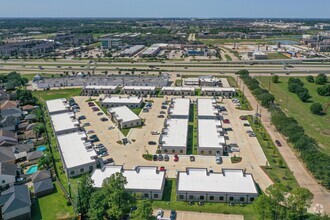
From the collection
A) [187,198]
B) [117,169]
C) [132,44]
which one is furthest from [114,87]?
[132,44]

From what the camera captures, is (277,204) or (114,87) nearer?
(277,204)

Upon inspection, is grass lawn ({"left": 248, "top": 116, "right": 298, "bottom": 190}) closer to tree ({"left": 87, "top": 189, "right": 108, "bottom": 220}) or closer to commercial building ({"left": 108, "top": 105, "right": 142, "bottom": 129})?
tree ({"left": 87, "top": 189, "right": 108, "bottom": 220})

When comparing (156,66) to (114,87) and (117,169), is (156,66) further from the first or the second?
(117,169)

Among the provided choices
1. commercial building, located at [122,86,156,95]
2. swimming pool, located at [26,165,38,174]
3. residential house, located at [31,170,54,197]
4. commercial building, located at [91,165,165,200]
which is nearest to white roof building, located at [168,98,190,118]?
commercial building, located at [122,86,156,95]

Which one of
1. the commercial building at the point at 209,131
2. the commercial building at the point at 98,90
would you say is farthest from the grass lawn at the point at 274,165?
the commercial building at the point at 98,90

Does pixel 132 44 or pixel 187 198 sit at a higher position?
pixel 132 44

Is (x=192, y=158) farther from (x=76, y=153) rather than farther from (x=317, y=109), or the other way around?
(x=317, y=109)
